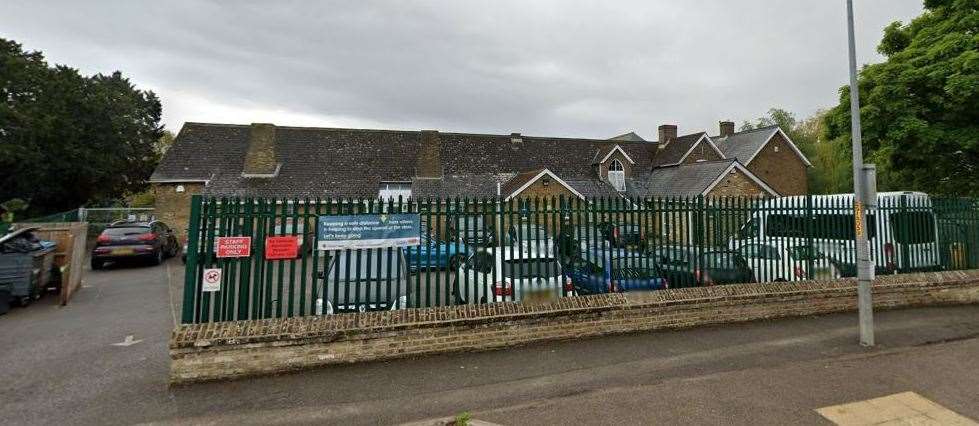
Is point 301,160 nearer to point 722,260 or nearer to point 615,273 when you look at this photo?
point 615,273

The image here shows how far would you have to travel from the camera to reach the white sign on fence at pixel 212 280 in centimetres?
524

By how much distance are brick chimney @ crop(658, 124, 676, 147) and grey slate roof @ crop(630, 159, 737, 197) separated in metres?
4.18

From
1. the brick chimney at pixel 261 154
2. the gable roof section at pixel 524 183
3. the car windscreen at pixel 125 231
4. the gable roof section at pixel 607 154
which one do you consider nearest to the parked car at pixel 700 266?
the car windscreen at pixel 125 231

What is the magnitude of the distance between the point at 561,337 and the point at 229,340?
13.1 ft

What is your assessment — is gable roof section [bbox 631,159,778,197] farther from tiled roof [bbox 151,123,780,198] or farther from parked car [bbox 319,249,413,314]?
parked car [bbox 319,249,413,314]

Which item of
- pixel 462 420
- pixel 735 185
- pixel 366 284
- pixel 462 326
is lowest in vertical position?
pixel 462 420

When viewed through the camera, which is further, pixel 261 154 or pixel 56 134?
pixel 261 154

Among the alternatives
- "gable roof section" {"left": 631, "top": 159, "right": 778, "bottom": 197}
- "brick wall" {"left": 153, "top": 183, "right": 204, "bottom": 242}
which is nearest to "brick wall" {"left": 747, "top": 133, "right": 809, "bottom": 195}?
"gable roof section" {"left": 631, "top": 159, "right": 778, "bottom": 197}

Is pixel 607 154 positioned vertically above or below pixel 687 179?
above

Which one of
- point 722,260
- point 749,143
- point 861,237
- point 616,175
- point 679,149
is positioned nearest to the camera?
point 861,237

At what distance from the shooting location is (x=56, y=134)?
90.7 ft

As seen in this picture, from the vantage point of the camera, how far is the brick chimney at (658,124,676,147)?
37.7 m

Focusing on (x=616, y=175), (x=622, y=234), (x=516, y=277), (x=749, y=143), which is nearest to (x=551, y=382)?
(x=516, y=277)

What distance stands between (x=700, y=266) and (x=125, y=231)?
682 inches
